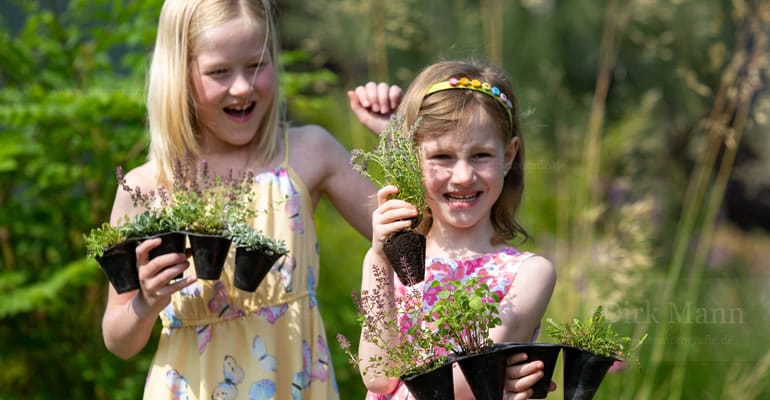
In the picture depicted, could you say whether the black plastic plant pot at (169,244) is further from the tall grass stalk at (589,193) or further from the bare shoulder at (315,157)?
the tall grass stalk at (589,193)

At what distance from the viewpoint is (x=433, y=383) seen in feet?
6.73

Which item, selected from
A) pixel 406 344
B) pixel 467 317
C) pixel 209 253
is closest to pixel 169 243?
pixel 209 253

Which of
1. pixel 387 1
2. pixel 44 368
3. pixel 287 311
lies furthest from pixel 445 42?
pixel 287 311

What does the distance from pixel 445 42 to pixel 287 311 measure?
15.8 feet

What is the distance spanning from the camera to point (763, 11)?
3867mm

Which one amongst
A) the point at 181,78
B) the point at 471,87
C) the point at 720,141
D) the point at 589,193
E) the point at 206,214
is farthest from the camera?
the point at 589,193

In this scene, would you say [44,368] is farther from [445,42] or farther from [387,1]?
[445,42]

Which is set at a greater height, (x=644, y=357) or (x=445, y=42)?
(x=445, y=42)

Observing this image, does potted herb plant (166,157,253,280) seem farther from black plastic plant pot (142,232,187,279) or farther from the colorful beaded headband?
the colorful beaded headband

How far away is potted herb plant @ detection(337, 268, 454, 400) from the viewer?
205 centimetres

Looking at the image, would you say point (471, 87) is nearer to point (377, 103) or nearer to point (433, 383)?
point (377, 103)

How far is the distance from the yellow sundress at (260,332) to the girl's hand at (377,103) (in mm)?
278

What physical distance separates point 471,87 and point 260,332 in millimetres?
859

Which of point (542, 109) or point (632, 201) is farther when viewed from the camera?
point (542, 109)
